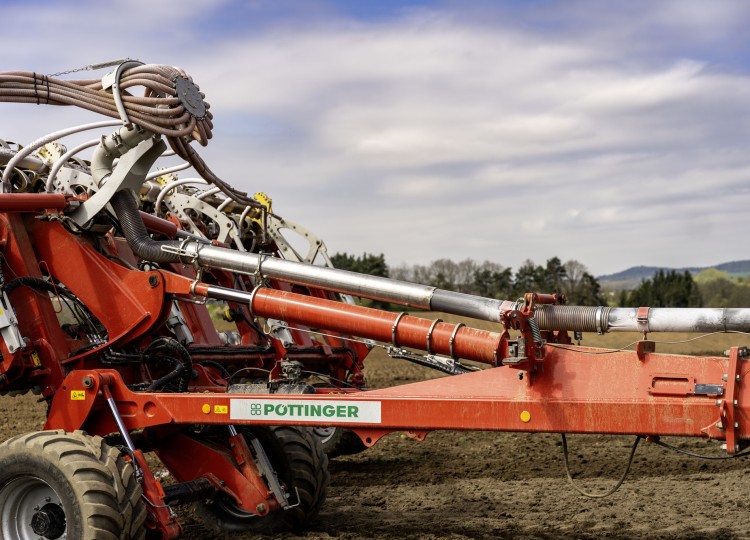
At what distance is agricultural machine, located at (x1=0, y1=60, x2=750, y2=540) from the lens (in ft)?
17.6

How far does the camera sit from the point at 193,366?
24.7ft

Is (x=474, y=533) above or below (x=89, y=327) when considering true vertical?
below

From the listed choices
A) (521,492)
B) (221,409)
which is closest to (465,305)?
(221,409)

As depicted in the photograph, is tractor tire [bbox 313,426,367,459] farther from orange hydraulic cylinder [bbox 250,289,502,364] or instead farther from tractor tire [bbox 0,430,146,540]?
tractor tire [bbox 0,430,146,540]

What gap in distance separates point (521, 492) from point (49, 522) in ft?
14.8

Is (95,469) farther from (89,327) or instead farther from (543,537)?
(543,537)

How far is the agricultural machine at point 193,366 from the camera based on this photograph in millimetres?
5367

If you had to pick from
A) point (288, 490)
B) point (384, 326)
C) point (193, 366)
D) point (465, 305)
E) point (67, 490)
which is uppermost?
point (465, 305)

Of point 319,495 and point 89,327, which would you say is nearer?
point 89,327

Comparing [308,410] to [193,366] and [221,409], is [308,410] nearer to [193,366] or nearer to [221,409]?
[221,409]

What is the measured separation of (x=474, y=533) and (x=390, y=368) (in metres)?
14.7

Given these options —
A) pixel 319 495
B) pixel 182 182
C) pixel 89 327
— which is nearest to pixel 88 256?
pixel 89 327

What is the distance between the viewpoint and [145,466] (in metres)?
6.42

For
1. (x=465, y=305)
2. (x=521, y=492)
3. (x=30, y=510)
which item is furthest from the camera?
(x=521, y=492)
